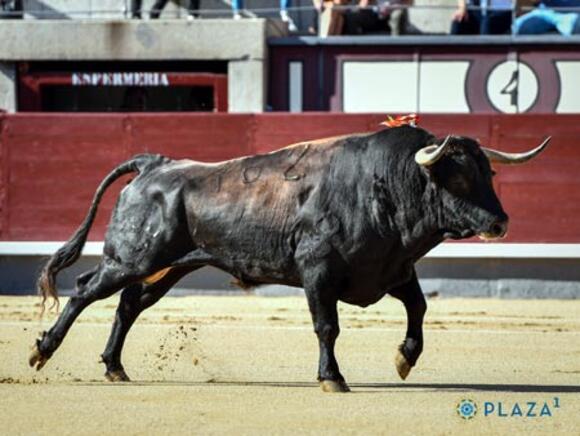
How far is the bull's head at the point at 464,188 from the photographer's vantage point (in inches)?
289

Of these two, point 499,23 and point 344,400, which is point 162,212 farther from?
point 499,23

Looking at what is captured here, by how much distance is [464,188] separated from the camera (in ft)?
24.2

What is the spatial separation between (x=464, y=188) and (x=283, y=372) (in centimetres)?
150

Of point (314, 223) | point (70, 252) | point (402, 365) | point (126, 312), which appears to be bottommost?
point (402, 365)

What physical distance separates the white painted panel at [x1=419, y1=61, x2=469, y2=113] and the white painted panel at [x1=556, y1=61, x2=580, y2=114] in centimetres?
85

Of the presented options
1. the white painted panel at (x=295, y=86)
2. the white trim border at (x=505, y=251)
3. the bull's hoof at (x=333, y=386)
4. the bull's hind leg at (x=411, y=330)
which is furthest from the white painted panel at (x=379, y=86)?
the bull's hoof at (x=333, y=386)

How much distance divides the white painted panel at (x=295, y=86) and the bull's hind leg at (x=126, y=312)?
680 cm

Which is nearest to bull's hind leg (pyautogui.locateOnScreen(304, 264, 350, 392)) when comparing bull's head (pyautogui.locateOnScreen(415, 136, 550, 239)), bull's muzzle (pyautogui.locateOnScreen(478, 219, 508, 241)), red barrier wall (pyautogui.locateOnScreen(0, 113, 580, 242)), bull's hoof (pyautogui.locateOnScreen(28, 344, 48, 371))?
bull's head (pyautogui.locateOnScreen(415, 136, 550, 239))

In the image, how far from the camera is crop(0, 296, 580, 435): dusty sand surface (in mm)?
6395

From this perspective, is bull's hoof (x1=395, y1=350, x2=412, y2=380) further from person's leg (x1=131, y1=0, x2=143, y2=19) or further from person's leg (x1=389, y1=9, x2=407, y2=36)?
person's leg (x1=131, y1=0, x2=143, y2=19)

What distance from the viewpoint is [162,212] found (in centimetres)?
796

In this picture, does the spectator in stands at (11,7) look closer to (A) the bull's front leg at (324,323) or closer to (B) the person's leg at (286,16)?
(B) the person's leg at (286,16)

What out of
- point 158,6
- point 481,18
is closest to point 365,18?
point 481,18

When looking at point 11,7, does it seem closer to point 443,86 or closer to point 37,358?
point 443,86
